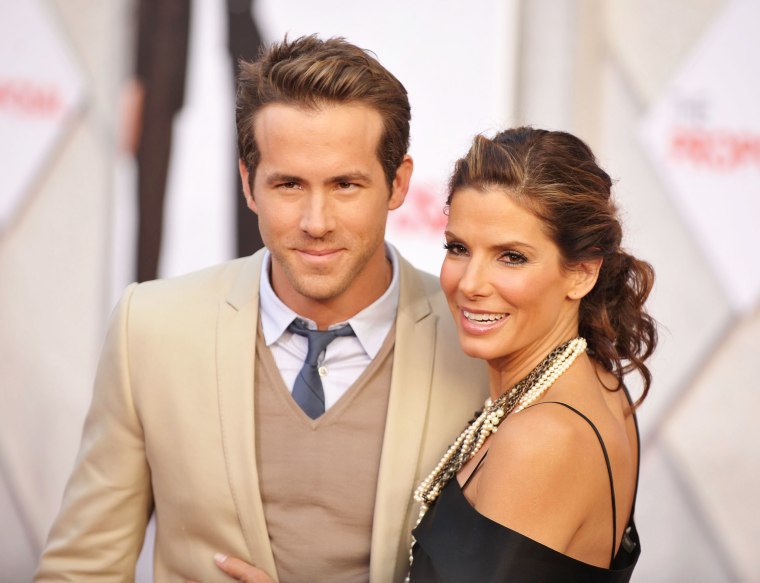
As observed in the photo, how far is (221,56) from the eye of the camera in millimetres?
3648

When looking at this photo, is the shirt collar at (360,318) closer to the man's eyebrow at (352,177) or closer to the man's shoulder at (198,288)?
the man's shoulder at (198,288)

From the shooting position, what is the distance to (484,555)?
64.4 inches

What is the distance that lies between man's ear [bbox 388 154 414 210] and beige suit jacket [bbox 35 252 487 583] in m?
0.22

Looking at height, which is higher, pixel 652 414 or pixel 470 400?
pixel 470 400

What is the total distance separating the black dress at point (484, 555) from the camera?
1.60 metres

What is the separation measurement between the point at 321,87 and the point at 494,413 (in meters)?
0.77

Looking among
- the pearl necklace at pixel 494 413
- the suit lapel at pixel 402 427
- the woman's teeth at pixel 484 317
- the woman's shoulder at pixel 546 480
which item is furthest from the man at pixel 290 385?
the woman's shoulder at pixel 546 480

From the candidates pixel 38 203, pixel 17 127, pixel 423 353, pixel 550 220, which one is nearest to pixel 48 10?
pixel 17 127

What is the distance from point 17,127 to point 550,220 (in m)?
2.73

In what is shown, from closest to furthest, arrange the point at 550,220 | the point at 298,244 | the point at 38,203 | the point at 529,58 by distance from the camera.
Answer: the point at 550,220 < the point at 298,244 < the point at 529,58 < the point at 38,203

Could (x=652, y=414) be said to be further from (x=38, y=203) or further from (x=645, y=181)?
(x=38, y=203)

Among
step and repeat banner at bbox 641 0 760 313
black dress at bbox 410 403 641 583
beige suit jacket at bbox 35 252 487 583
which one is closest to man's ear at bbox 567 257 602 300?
black dress at bbox 410 403 641 583

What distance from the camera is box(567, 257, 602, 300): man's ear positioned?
1876 millimetres

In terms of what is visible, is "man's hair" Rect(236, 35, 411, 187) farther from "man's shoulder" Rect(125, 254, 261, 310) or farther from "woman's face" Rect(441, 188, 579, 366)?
"woman's face" Rect(441, 188, 579, 366)
